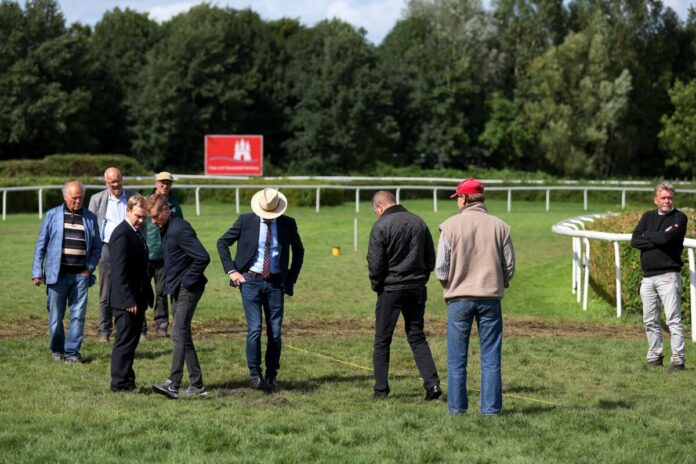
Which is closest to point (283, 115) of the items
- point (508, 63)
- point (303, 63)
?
point (303, 63)

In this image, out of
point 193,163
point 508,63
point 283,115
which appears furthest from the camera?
point 508,63

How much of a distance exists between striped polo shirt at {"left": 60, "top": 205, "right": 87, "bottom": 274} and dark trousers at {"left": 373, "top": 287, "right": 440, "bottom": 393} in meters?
3.07

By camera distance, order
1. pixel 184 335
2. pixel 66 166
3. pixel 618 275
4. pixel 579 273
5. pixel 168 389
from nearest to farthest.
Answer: pixel 168 389
pixel 184 335
pixel 618 275
pixel 579 273
pixel 66 166

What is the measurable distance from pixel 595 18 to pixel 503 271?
56631mm

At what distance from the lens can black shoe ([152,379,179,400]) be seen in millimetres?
8391

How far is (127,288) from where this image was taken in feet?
28.4

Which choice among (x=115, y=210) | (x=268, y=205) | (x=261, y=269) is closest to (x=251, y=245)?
(x=261, y=269)

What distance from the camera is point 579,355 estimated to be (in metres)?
11.1

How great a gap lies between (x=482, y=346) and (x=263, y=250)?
2.15m

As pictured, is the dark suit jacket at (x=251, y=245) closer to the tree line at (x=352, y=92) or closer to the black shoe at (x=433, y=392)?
the black shoe at (x=433, y=392)

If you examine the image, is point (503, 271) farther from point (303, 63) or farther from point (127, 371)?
point (303, 63)

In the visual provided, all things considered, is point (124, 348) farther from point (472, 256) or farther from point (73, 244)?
point (472, 256)

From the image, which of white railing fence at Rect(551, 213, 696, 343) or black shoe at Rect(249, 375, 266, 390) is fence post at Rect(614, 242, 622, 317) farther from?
black shoe at Rect(249, 375, 266, 390)

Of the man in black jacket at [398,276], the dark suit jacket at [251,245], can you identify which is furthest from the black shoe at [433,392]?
the dark suit jacket at [251,245]
